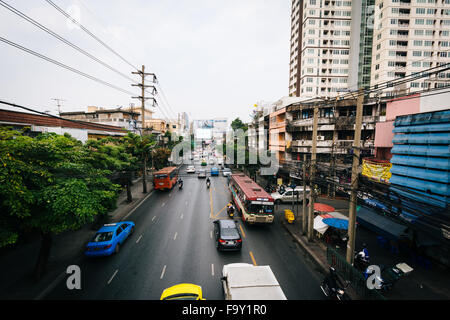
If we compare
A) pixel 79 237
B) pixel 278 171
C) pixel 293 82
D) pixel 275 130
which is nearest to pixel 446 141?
pixel 79 237

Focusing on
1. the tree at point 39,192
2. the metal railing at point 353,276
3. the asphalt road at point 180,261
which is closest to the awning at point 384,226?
the metal railing at point 353,276

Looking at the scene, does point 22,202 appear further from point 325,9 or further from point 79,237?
point 325,9

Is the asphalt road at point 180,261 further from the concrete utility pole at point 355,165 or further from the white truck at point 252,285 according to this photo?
the concrete utility pole at point 355,165

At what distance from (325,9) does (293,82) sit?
17.2m

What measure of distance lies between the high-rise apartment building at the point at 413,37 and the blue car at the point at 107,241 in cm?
5397

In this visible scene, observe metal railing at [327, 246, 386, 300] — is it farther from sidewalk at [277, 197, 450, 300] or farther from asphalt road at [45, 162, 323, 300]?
asphalt road at [45, 162, 323, 300]

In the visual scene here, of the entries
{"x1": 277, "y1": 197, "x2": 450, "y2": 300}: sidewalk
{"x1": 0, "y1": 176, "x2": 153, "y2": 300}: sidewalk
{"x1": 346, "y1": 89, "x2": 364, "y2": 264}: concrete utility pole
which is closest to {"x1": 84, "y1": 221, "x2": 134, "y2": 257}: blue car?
{"x1": 0, "y1": 176, "x2": 153, "y2": 300}: sidewalk

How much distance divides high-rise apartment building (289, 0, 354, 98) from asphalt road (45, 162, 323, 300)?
4383 centimetres

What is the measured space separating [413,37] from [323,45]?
17295mm

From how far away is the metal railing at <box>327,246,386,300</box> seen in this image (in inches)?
350

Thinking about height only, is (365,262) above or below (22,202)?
below

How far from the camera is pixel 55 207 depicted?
844 centimetres

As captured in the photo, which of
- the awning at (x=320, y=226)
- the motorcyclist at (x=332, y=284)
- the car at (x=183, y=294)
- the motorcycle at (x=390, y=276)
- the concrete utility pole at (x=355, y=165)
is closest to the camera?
the car at (x=183, y=294)

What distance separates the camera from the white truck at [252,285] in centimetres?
723
